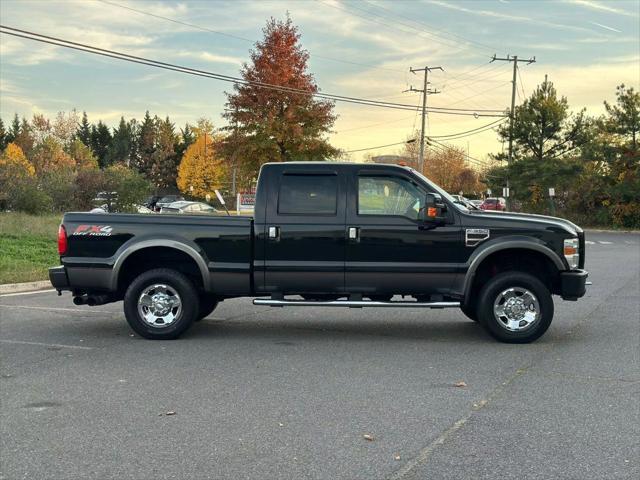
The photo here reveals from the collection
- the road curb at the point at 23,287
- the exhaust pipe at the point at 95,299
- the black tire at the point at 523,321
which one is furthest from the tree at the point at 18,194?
the black tire at the point at 523,321

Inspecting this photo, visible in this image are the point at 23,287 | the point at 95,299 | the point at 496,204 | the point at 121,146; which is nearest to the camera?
the point at 95,299

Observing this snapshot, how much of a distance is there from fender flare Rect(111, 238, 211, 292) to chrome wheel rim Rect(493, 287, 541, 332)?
3420mm

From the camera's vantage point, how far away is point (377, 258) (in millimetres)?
7371

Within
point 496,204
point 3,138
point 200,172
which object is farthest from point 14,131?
point 496,204

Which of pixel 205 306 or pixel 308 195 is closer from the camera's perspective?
pixel 308 195

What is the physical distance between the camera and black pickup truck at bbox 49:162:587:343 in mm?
7316

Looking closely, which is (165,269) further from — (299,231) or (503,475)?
(503,475)

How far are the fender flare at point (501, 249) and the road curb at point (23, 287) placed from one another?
849 cm

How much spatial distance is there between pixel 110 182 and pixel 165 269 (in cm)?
1946

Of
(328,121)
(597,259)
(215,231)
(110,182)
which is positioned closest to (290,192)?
(215,231)

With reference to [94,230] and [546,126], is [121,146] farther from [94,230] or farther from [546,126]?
[94,230]

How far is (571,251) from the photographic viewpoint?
7.33m

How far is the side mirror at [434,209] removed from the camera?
7160mm

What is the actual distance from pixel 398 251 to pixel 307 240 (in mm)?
1069
